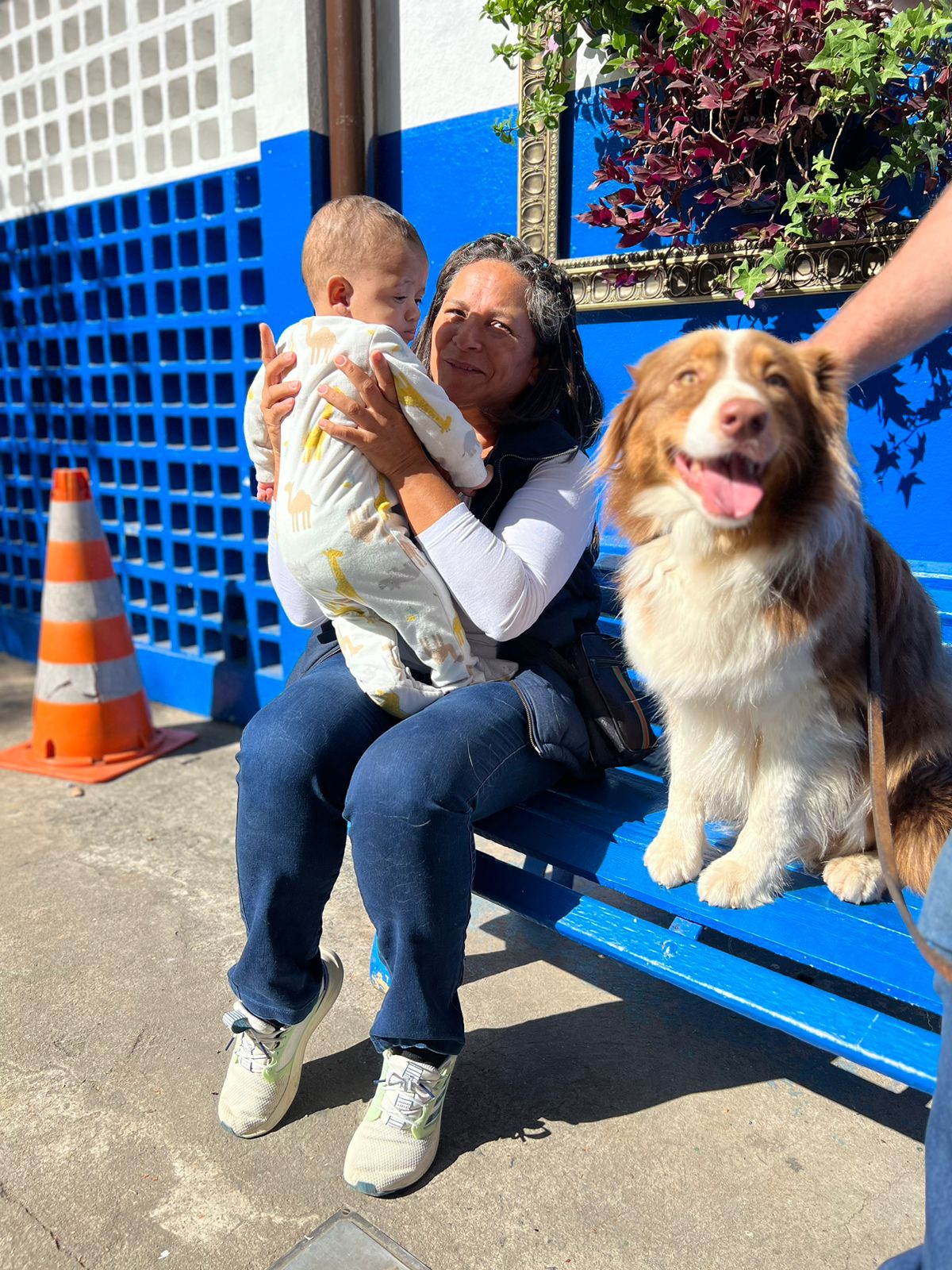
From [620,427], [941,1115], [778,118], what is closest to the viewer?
[941,1115]

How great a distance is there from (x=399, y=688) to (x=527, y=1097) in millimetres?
899

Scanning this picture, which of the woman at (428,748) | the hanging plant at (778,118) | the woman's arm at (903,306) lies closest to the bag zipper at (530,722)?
the woman at (428,748)

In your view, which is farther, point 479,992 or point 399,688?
point 479,992

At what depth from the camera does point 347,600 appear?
183 cm

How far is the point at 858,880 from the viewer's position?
65.6 inches

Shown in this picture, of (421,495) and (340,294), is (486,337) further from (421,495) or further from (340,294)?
(421,495)

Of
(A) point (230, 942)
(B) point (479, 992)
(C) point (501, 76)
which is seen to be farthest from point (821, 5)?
(A) point (230, 942)

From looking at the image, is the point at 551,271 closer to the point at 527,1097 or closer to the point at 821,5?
the point at 821,5

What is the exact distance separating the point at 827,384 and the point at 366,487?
2.73 ft

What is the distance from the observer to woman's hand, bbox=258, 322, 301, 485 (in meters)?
1.82

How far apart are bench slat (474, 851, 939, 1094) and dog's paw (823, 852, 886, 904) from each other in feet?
0.62

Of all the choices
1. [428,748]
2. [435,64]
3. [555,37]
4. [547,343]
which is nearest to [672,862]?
[428,748]

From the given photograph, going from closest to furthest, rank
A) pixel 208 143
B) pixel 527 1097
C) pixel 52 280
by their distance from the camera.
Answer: pixel 527 1097
pixel 208 143
pixel 52 280

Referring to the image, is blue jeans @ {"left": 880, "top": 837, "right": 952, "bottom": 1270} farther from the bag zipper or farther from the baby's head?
the baby's head
